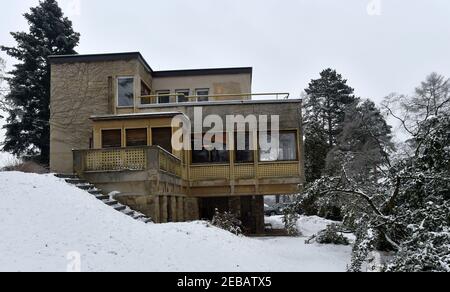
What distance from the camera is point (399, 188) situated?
13234 mm

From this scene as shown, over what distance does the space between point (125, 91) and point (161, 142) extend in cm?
666

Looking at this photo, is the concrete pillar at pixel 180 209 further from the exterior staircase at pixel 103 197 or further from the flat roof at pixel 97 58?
the flat roof at pixel 97 58

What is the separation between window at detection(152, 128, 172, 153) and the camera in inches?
847

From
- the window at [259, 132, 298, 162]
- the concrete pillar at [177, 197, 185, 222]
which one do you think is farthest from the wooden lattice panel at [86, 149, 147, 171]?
the window at [259, 132, 298, 162]

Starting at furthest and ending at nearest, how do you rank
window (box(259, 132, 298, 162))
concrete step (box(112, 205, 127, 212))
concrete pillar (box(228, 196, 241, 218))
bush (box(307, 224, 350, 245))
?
concrete pillar (box(228, 196, 241, 218)) < window (box(259, 132, 298, 162)) < bush (box(307, 224, 350, 245)) < concrete step (box(112, 205, 127, 212))

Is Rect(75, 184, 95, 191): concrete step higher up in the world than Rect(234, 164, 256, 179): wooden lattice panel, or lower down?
lower down

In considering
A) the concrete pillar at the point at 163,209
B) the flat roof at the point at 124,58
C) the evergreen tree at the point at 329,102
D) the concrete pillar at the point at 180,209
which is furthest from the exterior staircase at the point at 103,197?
the evergreen tree at the point at 329,102

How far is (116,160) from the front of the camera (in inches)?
625

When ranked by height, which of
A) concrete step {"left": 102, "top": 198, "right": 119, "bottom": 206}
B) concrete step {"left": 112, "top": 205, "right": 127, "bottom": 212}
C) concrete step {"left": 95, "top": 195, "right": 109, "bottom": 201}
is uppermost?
concrete step {"left": 95, "top": 195, "right": 109, "bottom": 201}

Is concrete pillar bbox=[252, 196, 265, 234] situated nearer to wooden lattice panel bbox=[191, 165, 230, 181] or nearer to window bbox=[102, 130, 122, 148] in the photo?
wooden lattice panel bbox=[191, 165, 230, 181]

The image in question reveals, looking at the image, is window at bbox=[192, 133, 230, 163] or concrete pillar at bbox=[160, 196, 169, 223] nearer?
concrete pillar at bbox=[160, 196, 169, 223]

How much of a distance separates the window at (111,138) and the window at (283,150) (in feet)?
25.7

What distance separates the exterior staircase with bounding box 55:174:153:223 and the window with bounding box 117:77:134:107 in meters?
11.7

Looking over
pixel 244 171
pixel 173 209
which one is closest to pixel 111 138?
pixel 173 209
